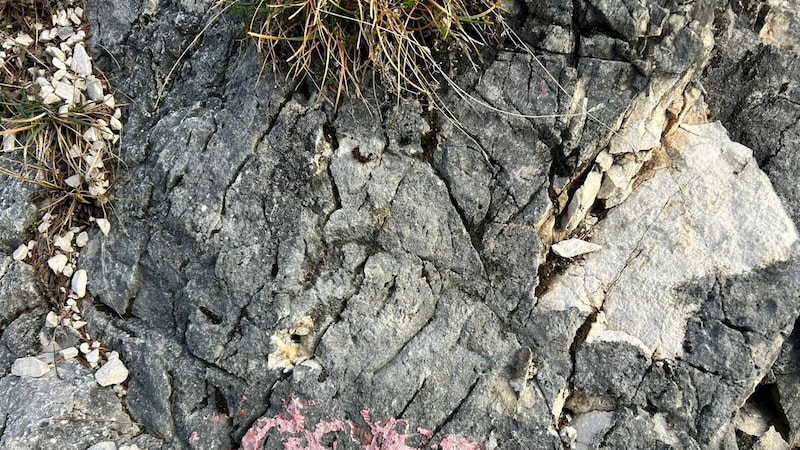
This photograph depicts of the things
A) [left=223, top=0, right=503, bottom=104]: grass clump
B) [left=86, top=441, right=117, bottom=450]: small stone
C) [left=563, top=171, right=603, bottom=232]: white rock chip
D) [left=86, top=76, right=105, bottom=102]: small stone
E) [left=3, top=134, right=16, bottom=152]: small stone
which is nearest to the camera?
[left=223, top=0, right=503, bottom=104]: grass clump

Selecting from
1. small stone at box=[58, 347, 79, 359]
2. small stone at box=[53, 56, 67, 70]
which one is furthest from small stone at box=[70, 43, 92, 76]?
small stone at box=[58, 347, 79, 359]

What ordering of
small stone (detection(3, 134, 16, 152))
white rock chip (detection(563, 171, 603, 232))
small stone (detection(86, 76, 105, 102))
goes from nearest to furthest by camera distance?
1. white rock chip (detection(563, 171, 603, 232))
2. small stone (detection(3, 134, 16, 152))
3. small stone (detection(86, 76, 105, 102))

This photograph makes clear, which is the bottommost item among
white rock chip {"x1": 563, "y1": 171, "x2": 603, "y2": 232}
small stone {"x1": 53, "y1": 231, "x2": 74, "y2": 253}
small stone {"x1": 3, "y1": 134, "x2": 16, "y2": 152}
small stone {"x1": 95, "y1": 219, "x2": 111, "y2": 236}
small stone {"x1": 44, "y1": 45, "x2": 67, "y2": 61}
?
small stone {"x1": 53, "y1": 231, "x2": 74, "y2": 253}

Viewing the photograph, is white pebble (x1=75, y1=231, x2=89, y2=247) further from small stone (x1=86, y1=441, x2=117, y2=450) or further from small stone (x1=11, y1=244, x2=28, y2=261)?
small stone (x1=86, y1=441, x2=117, y2=450)

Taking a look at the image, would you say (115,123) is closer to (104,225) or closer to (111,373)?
(104,225)

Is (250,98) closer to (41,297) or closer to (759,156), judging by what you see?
(41,297)

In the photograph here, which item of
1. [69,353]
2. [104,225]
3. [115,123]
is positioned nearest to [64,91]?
[115,123]

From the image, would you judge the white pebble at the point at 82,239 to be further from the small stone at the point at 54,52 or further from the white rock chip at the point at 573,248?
the white rock chip at the point at 573,248
